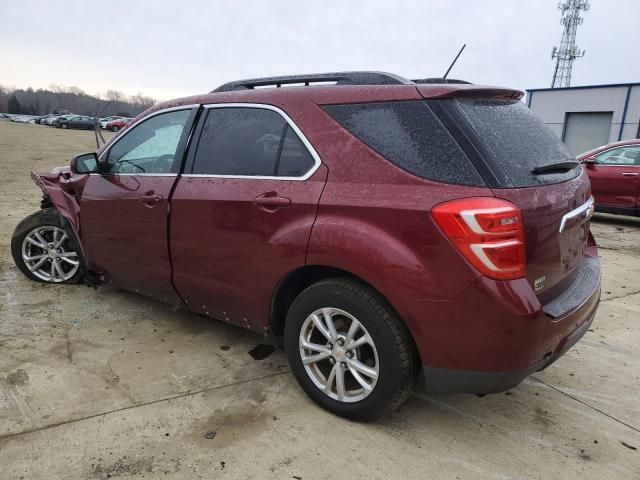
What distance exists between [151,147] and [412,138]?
2054mm

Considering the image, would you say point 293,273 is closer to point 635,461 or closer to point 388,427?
point 388,427

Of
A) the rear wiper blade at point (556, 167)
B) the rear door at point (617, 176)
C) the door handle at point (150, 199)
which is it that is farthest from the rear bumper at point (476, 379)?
the rear door at point (617, 176)

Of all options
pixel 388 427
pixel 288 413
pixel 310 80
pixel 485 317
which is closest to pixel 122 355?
pixel 288 413

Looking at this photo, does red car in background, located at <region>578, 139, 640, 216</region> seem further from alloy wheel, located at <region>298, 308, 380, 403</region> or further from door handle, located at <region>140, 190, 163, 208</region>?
door handle, located at <region>140, 190, 163, 208</region>

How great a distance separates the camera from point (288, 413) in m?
2.66

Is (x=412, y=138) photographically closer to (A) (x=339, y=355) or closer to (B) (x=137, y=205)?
(A) (x=339, y=355)

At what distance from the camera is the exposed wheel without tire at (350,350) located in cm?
230

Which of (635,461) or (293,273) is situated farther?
(293,273)

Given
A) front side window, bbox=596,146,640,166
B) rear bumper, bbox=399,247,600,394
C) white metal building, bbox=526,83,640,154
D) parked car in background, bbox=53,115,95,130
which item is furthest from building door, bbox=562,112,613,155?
parked car in background, bbox=53,115,95,130

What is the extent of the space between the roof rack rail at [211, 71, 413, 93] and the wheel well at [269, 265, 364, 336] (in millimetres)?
1039

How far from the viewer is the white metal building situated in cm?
2069

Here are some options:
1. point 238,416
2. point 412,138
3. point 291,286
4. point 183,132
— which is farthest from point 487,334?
point 183,132

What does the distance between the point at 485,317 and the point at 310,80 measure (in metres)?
1.73

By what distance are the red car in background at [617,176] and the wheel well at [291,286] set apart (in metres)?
7.96
